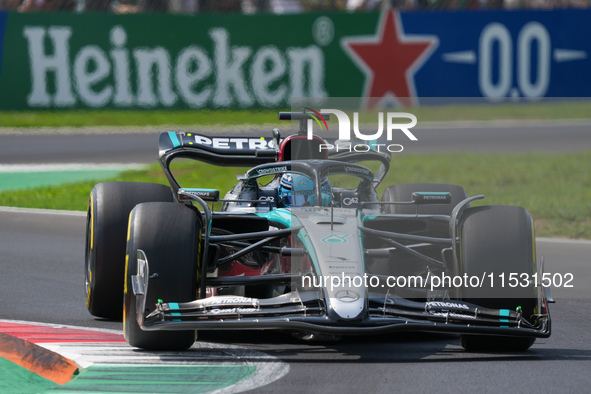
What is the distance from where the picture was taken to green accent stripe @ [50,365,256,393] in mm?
4965

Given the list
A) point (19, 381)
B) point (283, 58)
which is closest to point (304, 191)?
point (19, 381)

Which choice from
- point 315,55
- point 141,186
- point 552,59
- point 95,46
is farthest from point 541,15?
point 141,186

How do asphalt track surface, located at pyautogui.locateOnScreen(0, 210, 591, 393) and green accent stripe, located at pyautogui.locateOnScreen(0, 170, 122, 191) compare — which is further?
green accent stripe, located at pyautogui.locateOnScreen(0, 170, 122, 191)

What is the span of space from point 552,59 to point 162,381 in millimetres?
15611

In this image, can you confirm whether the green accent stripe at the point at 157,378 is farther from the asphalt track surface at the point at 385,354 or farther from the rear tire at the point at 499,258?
Answer: the rear tire at the point at 499,258

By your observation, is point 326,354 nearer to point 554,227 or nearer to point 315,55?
point 554,227

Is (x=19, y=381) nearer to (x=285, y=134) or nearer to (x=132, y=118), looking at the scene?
(x=285, y=134)

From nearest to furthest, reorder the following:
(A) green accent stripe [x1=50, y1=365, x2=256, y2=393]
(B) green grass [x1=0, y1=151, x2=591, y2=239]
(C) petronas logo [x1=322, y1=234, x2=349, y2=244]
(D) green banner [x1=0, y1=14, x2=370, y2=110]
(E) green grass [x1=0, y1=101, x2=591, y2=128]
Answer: (A) green accent stripe [x1=50, y1=365, x2=256, y2=393], (C) petronas logo [x1=322, y1=234, x2=349, y2=244], (B) green grass [x1=0, y1=151, x2=591, y2=239], (D) green banner [x1=0, y1=14, x2=370, y2=110], (E) green grass [x1=0, y1=101, x2=591, y2=128]

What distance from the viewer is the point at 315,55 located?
18.9m

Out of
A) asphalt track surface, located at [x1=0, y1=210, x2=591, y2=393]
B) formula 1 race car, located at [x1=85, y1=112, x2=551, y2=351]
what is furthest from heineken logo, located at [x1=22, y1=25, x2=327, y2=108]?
formula 1 race car, located at [x1=85, y1=112, x2=551, y2=351]

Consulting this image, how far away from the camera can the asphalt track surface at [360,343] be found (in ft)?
17.2

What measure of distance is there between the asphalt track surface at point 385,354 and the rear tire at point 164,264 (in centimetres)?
48

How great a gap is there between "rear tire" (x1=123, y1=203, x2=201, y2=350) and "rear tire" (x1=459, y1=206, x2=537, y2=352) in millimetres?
1507

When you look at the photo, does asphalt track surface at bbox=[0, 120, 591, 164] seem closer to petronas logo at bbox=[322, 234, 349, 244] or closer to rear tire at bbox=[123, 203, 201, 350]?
rear tire at bbox=[123, 203, 201, 350]
